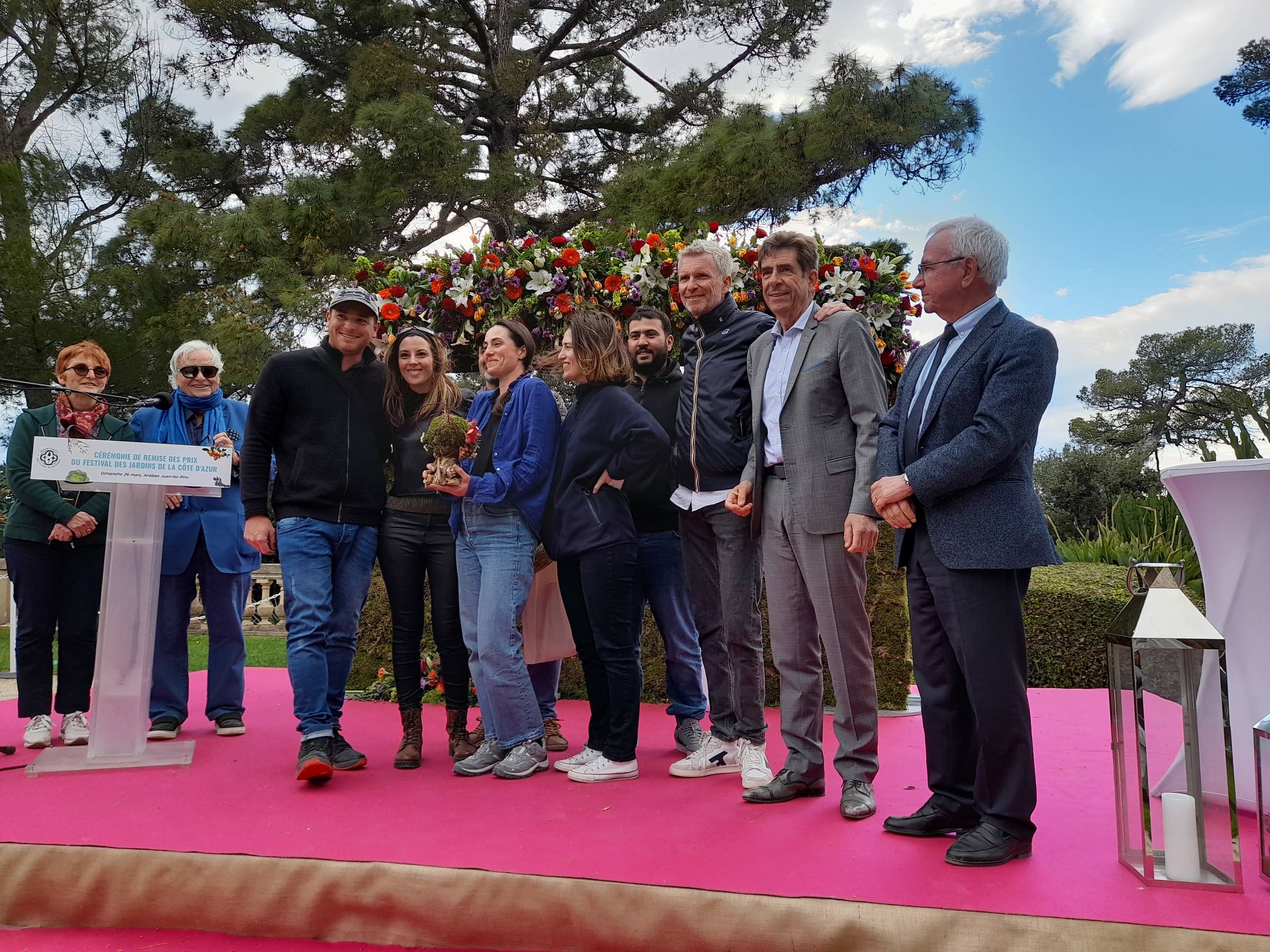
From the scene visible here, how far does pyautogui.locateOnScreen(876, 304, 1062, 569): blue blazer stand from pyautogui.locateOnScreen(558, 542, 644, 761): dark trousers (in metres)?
1.10

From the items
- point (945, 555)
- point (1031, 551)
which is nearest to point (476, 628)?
point (945, 555)

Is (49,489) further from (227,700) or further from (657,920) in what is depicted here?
(657,920)

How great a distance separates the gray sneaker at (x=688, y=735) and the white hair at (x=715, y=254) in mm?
1614

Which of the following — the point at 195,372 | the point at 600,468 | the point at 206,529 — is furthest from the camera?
the point at 195,372

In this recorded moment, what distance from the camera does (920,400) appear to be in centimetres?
252

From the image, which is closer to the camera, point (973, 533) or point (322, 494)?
point (973, 533)

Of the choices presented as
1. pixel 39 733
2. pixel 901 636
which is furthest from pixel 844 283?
pixel 39 733

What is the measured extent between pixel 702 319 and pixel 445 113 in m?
10.1

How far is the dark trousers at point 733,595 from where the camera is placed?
3.07m

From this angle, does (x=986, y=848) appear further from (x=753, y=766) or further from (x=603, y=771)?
(x=603, y=771)

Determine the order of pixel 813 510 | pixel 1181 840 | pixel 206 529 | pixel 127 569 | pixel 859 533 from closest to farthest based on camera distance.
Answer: pixel 1181 840, pixel 859 533, pixel 813 510, pixel 127 569, pixel 206 529

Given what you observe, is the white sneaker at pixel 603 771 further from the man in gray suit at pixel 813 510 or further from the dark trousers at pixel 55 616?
the dark trousers at pixel 55 616

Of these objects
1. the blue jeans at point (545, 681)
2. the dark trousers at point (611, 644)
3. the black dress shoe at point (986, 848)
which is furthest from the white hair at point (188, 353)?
the black dress shoe at point (986, 848)

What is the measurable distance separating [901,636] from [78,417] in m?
3.68
